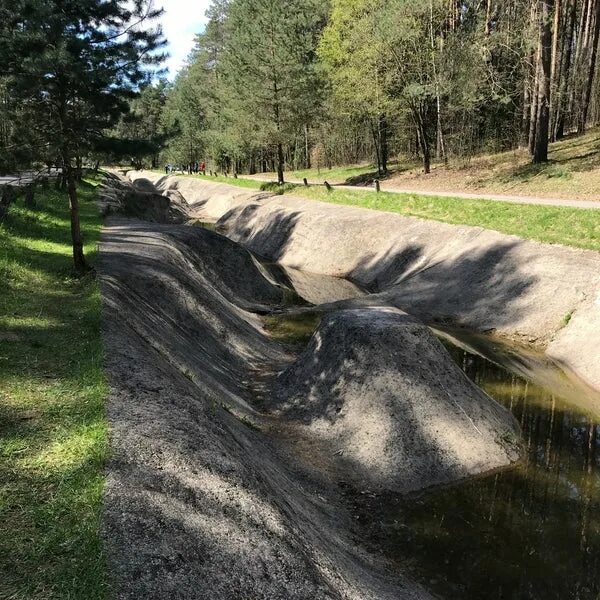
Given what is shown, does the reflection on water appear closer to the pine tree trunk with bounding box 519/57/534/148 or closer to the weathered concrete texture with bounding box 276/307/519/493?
the weathered concrete texture with bounding box 276/307/519/493

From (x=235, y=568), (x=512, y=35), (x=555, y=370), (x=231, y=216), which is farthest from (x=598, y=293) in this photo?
(x=231, y=216)

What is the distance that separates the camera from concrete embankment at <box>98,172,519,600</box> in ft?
18.0

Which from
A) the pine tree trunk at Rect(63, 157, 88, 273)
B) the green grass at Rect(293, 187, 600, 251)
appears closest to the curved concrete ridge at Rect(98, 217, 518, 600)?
the pine tree trunk at Rect(63, 157, 88, 273)

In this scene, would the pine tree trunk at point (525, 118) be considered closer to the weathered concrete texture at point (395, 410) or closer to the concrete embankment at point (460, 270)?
the concrete embankment at point (460, 270)

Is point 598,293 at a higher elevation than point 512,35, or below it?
below

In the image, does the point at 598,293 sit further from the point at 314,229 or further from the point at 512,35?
the point at 512,35

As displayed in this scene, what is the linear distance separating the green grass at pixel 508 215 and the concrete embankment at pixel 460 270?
0.67 m

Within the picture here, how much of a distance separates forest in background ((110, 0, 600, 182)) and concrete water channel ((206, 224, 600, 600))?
24.2m

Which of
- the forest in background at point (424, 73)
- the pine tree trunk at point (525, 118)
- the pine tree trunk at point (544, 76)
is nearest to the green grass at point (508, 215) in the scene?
the pine tree trunk at point (544, 76)

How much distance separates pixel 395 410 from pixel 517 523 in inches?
122

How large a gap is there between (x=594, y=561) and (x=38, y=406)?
9.14m

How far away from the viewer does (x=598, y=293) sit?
1767 cm

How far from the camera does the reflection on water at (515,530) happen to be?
27.0ft

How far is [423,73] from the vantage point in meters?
39.2
